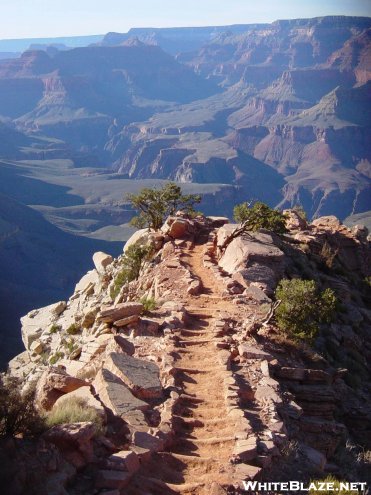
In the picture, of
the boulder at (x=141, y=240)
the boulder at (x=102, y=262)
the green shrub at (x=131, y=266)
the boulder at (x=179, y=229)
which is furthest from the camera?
the boulder at (x=102, y=262)

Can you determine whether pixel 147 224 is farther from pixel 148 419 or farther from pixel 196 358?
pixel 148 419

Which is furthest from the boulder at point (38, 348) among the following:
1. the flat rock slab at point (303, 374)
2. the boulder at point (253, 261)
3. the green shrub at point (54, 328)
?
the flat rock slab at point (303, 374)

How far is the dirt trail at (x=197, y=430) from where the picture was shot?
904 cm

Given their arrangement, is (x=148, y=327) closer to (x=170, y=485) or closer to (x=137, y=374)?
(x=137, y=374)

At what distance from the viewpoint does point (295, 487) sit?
9.37 meters

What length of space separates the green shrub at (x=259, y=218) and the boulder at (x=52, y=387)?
14.9m

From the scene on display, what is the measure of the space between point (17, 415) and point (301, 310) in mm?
9766

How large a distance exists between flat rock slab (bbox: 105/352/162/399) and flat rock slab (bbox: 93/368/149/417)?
0.29m

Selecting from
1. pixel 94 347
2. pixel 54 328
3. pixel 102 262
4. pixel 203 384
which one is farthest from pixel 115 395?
pixel 102 262

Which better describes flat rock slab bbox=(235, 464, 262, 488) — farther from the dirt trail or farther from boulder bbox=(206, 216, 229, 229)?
boulder bbox=(206, 216, 229, 229)

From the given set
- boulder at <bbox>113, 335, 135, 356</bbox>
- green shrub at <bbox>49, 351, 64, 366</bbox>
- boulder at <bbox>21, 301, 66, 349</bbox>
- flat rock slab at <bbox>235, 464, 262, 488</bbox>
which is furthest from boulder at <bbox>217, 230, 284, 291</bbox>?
boulder at <bbox>21, 301, 66, 349</bbox>

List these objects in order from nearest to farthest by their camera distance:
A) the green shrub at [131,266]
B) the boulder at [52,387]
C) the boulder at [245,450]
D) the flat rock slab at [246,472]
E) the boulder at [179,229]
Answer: the flat rock slab at [246,472] < the boulder at [245,450] < the boulder at [52,387] < the green shrub at [131,266] < the boulder at [179,229]

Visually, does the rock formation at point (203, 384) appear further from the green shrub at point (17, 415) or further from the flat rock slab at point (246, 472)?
the green shrub at point (17, 415)

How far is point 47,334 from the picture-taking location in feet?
90.2
